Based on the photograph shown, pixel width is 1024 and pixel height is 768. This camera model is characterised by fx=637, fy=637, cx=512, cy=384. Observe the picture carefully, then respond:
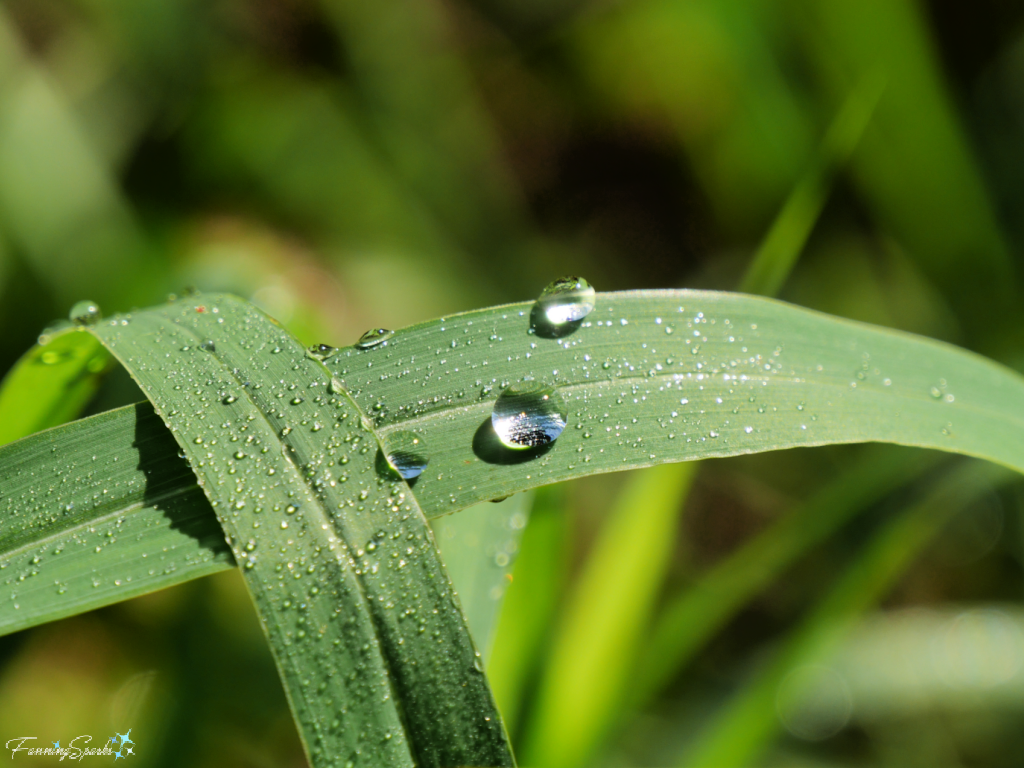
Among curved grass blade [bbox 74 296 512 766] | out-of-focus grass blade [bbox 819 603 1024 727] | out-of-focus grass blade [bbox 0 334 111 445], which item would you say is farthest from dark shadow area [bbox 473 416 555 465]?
out-of-focus grass blade [bbox 819 603 1024 727]

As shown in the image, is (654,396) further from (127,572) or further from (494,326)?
(127,572)

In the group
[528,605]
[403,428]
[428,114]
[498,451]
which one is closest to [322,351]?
[403,428]

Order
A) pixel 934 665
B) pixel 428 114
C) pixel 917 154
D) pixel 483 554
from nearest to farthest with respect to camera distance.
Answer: pixel 483 554
pixel 934 665
pixel 917 154
pixel 428 114

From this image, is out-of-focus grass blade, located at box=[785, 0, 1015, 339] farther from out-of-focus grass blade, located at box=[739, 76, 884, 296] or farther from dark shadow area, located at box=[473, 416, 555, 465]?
dark shadow area, located at box=[473, 416, 555, 465]

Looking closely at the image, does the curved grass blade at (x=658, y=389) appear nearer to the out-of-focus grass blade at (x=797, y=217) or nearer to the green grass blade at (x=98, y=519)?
the green grass blade at (x=98, y=519)

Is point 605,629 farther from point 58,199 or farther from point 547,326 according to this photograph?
point 58,199

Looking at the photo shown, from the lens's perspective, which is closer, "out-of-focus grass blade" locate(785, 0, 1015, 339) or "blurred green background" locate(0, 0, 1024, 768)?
"blurred green background" locate(0, 0, 1024, 768)
